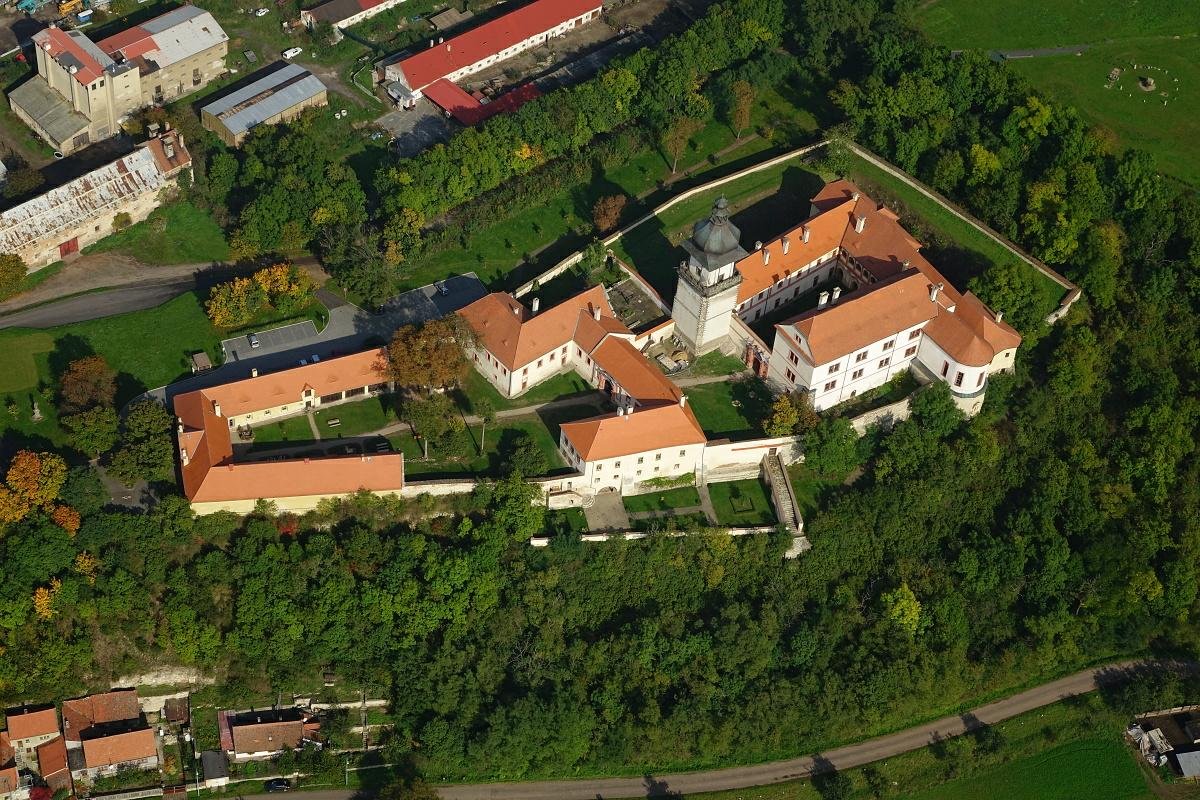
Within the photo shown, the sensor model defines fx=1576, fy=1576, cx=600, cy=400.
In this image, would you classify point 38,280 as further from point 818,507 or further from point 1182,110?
point 1182,110

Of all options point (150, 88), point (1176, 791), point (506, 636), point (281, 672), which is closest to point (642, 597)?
point (506, 636)

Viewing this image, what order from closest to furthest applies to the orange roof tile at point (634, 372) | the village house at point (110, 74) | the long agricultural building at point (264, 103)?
the orange roof tile at point (634, 372)
the village house at point (110, 74)
the long agricultural building at point (264, 103)

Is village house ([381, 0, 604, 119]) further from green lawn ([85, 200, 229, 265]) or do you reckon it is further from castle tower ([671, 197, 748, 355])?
castle tower ([671, 197, 748, 355])

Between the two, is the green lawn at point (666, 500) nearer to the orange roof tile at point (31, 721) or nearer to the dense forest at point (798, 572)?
the dense forest at point (798, 572)

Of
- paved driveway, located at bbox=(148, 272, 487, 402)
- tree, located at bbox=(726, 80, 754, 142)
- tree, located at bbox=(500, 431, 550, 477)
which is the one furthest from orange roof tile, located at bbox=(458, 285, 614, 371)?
tree, located at bbox=(726, 80, 754, 142)

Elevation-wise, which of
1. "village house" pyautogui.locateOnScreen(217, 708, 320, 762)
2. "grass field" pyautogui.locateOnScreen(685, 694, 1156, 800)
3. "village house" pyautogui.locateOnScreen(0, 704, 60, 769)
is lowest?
"grass field" pyautogui.locateOnScreen(685, 694, 1156, 800)

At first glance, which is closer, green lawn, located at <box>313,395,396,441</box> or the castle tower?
green lawn, located at <box>313,395,396,441</box>

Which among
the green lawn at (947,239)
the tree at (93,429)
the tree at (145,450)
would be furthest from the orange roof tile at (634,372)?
the tree at (93,429)
